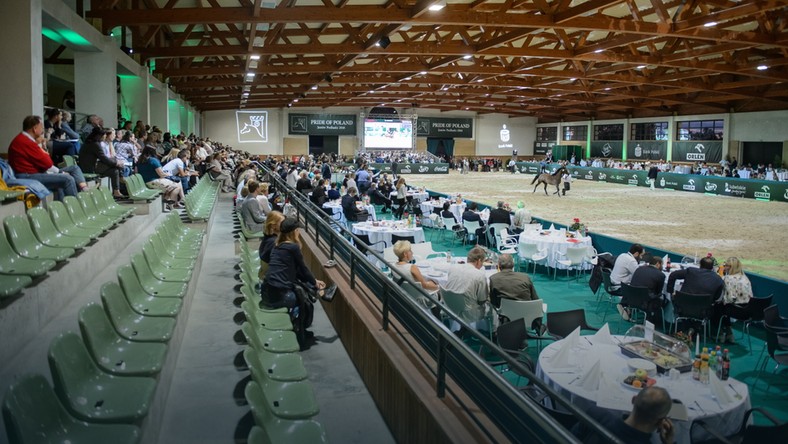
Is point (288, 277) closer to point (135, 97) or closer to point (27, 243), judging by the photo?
point (27, 243)

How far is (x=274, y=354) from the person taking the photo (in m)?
4.52

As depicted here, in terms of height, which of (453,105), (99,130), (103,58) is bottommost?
(99,130)

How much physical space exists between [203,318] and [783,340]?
20.1 ft

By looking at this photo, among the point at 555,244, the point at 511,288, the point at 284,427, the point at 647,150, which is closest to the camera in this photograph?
the point at 284,427

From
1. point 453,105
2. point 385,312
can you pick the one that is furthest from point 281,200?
point 453,105

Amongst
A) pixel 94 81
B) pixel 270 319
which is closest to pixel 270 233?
pixel 270 319

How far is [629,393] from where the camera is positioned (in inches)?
183

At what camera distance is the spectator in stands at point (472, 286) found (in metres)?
7.37

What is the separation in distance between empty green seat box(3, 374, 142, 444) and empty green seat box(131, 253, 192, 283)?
2.59 m

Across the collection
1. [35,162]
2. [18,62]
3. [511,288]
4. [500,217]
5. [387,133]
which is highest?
[387,133]

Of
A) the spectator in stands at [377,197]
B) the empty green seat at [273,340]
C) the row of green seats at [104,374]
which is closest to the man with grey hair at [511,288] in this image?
the empty green seat at [273,340]

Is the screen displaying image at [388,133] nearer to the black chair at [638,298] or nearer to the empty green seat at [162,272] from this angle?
the black chair at [638,298]

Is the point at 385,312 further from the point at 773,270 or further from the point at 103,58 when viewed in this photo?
the point at 103,58

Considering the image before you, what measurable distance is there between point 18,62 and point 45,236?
4.62 metres
